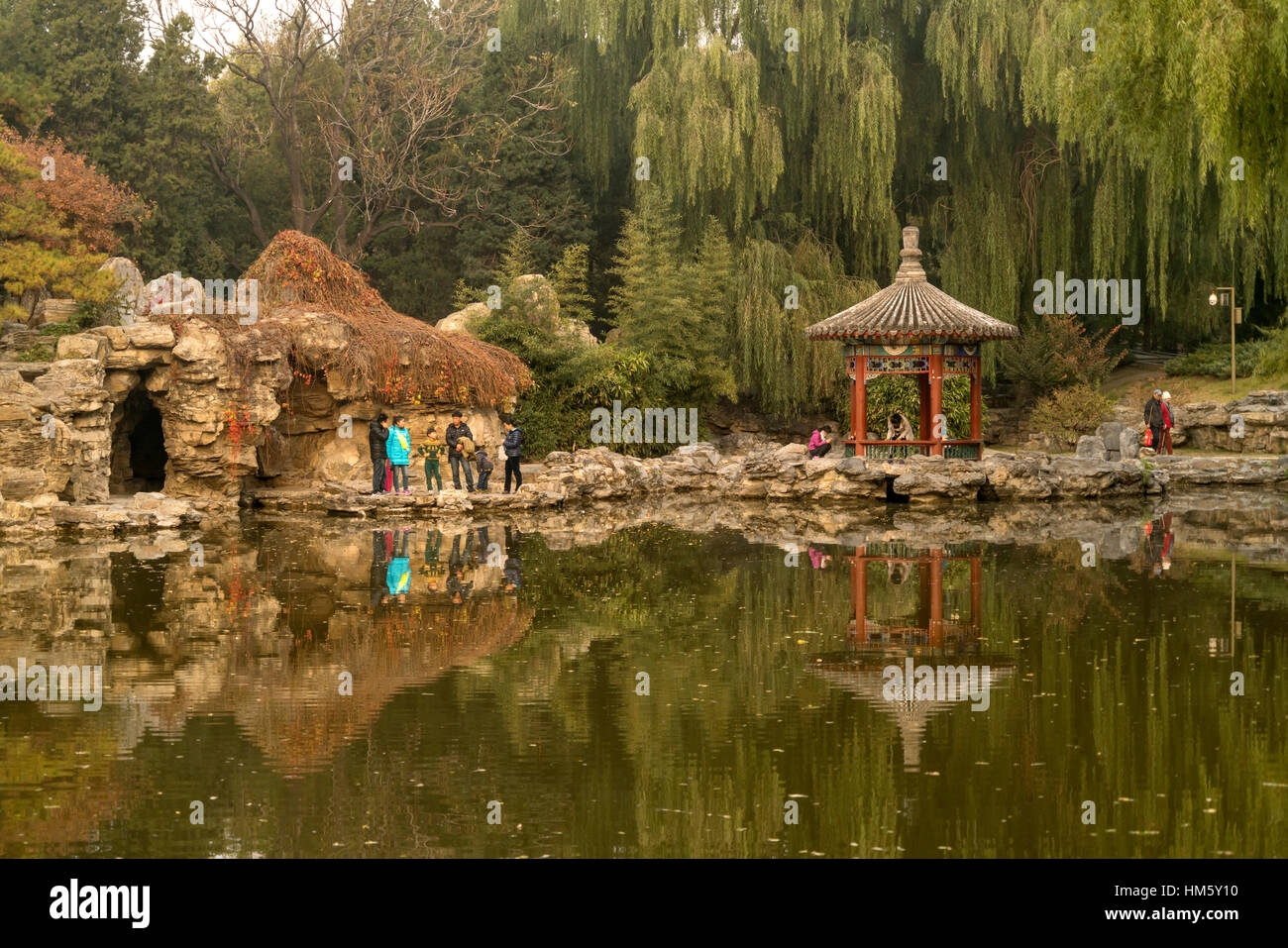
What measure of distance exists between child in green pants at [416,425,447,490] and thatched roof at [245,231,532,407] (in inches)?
23.5

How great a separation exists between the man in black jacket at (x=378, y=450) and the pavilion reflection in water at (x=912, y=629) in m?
8.35

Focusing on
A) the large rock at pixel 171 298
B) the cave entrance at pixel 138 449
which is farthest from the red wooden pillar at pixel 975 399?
the cave entrance at pixel 138 449

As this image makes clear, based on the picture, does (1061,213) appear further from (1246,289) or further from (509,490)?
(509,490)

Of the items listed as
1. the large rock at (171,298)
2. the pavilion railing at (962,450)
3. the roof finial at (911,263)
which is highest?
the roof finial at (911,263)

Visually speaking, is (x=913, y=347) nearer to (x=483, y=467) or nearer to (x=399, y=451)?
(x=483, y=467)

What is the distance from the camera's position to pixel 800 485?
76.3 ft

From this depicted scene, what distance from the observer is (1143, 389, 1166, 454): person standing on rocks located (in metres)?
25.5

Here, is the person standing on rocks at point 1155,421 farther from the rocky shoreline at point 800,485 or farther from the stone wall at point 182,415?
the stone wall at point 182,415

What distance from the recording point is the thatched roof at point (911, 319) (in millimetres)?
23531

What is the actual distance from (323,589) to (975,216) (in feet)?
67.6

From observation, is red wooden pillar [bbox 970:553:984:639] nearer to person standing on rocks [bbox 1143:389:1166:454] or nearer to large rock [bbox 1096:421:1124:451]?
large rock [bbox 1096:421:1124:451]

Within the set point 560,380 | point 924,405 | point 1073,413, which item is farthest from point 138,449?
point 1073,413

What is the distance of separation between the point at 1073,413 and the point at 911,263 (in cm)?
567
